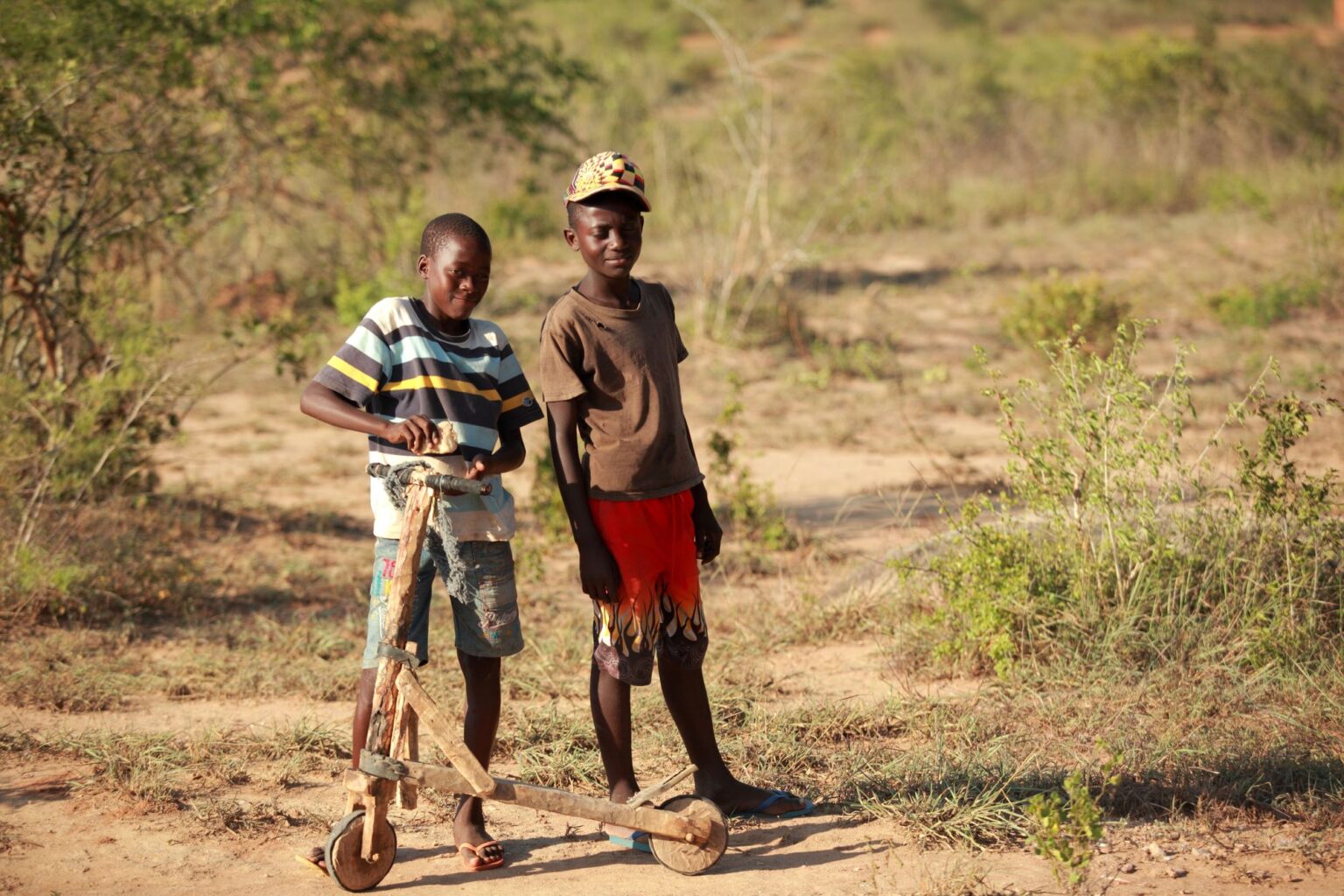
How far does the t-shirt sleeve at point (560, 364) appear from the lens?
282 cm

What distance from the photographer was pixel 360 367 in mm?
2766

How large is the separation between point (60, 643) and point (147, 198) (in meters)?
2.47

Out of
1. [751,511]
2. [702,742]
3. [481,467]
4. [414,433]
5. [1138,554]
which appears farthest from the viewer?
[751,511]

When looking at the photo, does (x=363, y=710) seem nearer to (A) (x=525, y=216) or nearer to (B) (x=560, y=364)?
(B) (x=560, y=364)

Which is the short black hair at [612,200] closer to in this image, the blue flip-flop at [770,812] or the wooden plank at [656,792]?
the wooden plank at [656,792]

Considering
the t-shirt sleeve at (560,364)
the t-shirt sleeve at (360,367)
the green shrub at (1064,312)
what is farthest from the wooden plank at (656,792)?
the green shrub at (1064,312)

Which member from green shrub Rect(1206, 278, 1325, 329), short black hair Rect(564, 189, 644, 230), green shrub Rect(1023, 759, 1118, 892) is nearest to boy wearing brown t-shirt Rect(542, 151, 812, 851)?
short black hair Rect(564, 189, 644, 230)

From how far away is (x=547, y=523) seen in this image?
5918 mm

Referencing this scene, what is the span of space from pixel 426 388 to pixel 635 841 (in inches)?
46.0

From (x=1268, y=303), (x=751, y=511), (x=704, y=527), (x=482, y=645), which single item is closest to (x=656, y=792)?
(x=482, y=645)

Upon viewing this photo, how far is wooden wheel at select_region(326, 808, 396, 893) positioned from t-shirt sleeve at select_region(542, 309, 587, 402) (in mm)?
986

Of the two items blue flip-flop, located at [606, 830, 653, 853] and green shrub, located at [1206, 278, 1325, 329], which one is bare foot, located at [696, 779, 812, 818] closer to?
blue flip-flop, located at [606, 830, 653, 853]

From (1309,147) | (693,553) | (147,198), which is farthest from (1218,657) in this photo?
(1309,147)

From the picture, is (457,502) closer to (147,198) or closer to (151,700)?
(151,700)
